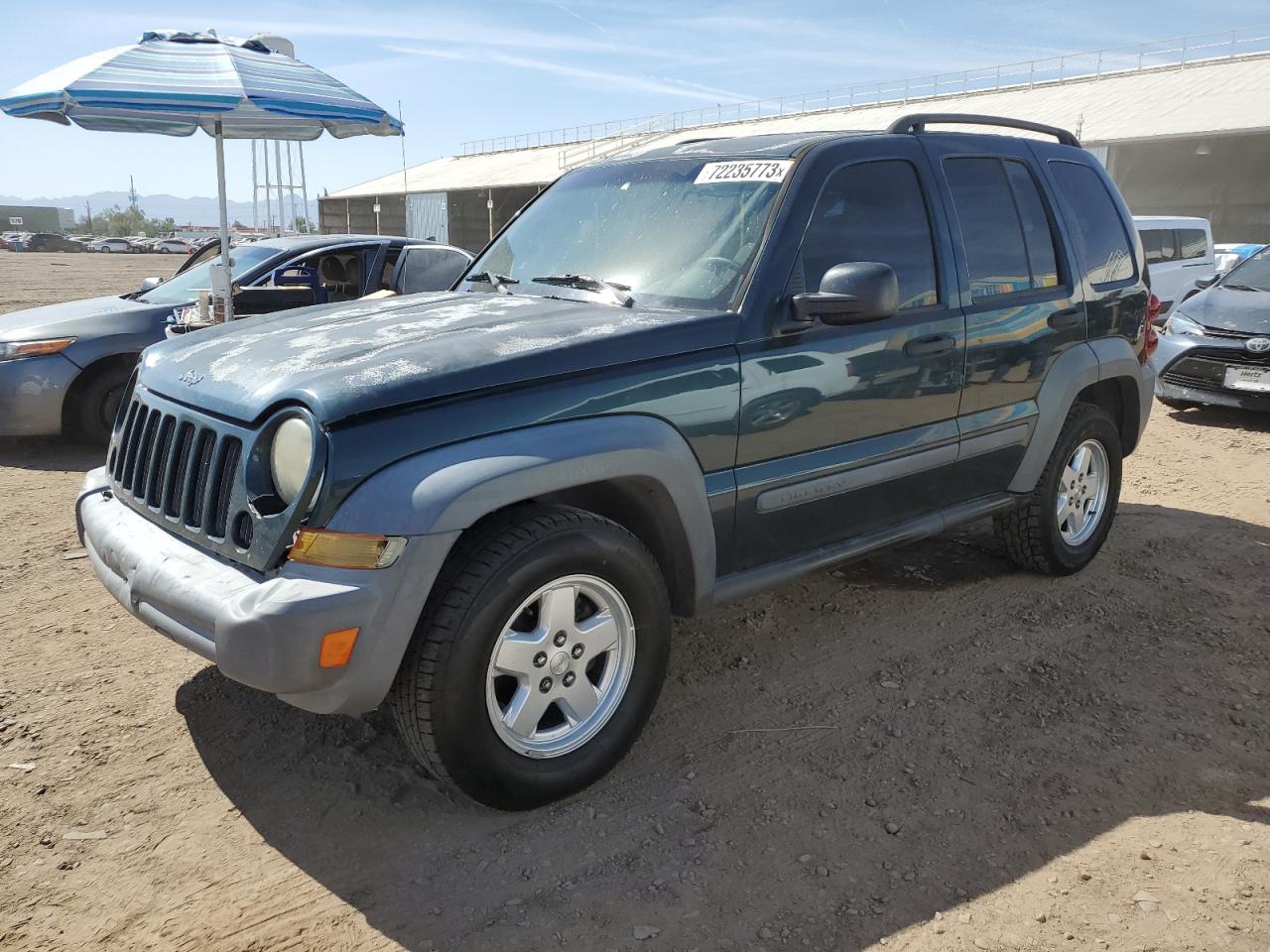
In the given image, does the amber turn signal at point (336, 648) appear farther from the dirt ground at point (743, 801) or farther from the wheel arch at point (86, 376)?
the wheel arch at point (86, 376)

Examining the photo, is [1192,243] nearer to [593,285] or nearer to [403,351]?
[593,285]

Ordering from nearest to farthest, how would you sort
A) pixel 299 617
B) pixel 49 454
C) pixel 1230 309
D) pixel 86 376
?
pixel 299 617, pixel 86 376, pixel 49 454, pixel 1230 309

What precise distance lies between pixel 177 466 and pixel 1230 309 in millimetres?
8859

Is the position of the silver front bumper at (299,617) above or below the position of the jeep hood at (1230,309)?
below

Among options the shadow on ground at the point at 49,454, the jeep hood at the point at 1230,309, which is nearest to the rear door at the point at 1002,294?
the jeep hood at the point at 1230,309

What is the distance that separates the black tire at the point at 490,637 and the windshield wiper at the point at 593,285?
896mm

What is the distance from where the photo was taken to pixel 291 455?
103 inches

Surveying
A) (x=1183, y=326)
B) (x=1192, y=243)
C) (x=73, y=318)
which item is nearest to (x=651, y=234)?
(x=73, y=318)

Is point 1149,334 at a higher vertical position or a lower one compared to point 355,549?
higher

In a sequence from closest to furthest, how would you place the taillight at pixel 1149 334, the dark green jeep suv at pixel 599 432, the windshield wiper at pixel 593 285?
1. the dark green jeep suv at pixel 599 432
2. the windshield wiper at pixel 593 285
3. the taillight at pixel 1149 334

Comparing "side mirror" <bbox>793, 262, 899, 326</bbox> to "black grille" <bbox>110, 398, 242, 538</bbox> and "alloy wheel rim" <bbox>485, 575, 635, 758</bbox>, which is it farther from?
"black grille" <bbox>110, 398, 242, 538</bbox>

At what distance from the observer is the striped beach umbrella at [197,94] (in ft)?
23.6

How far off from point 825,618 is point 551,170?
149ft

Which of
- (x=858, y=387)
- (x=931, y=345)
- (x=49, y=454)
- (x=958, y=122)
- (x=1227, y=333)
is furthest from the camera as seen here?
(x=1227, y=333)
